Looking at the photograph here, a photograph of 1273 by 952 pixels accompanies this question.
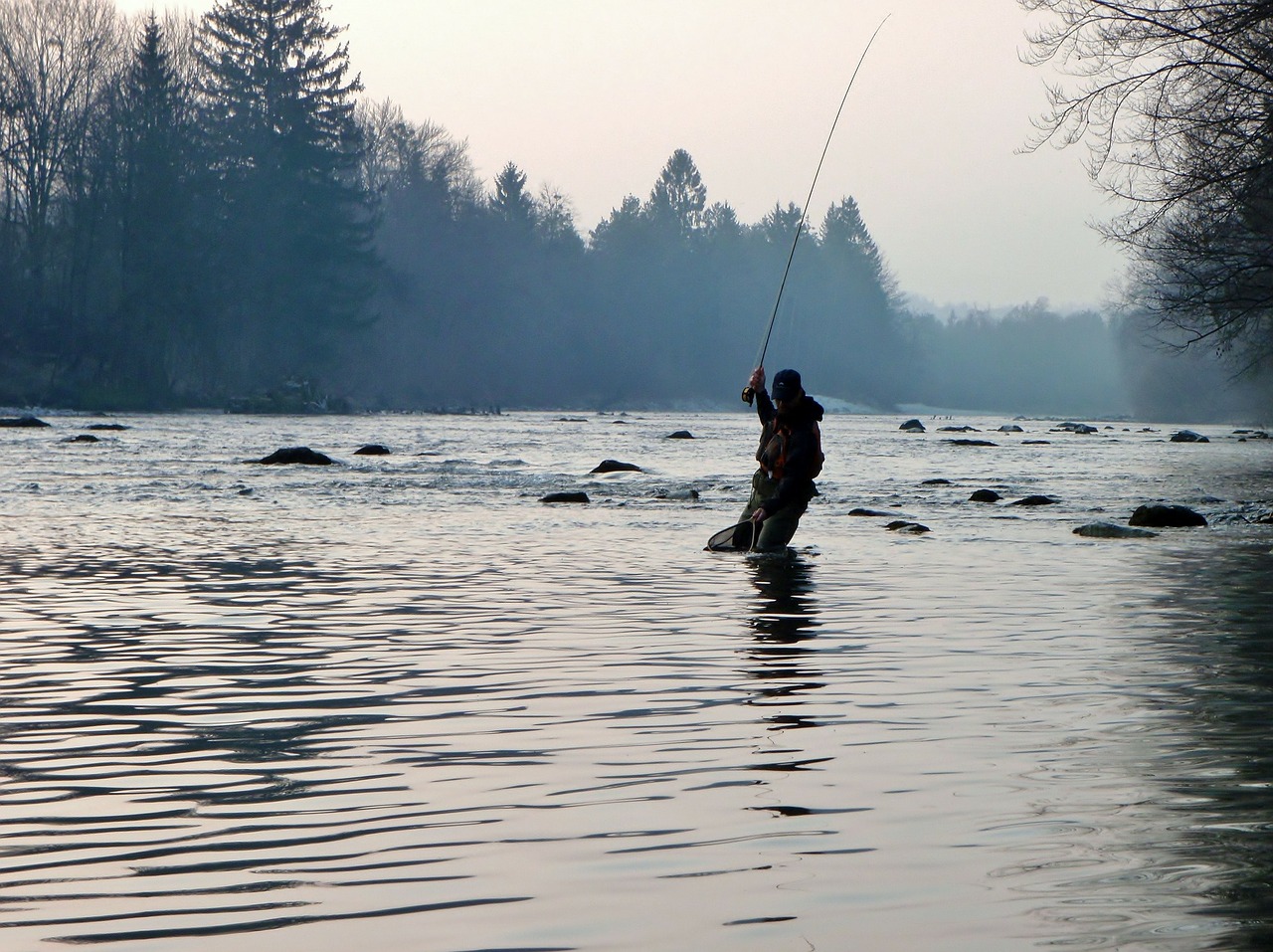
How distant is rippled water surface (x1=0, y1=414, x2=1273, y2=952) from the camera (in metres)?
3.40

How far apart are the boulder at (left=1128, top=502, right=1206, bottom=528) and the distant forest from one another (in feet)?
139

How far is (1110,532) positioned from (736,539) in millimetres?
4184

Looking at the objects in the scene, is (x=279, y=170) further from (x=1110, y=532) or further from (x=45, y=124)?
(x=1110, y=532)

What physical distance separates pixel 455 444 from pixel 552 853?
107 feet

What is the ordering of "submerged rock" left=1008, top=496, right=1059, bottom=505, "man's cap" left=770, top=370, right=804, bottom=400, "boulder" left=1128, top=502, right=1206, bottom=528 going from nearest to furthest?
"man's cap" left=770, top=370, right=804, bottom=400, "boulder" left=1128, top=502, right=1206, bottom=528, "submerged rock" left=1008, top=496, right=1059, bottom=505

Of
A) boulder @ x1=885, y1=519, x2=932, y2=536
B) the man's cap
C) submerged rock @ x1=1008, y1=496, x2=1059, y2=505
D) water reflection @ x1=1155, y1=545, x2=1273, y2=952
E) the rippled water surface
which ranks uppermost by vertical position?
the man's cap

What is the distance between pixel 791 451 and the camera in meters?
12.4

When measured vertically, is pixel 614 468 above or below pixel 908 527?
above

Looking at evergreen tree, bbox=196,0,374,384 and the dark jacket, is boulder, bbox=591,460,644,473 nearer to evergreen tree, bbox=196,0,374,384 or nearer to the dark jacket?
the dark jacket

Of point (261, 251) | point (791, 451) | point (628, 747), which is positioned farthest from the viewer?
point (261, 251)

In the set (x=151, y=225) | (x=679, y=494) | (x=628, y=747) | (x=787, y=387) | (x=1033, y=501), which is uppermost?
(x=151, y=225)

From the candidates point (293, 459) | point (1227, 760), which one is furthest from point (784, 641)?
point (293, 459)

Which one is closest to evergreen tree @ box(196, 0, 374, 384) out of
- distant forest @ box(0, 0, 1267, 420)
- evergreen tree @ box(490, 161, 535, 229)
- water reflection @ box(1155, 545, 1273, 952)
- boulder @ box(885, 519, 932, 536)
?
distant forest @ box(0, 0, 1267, 420)

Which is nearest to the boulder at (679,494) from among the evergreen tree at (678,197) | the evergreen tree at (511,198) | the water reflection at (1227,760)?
the water reflection at (1227,760)
